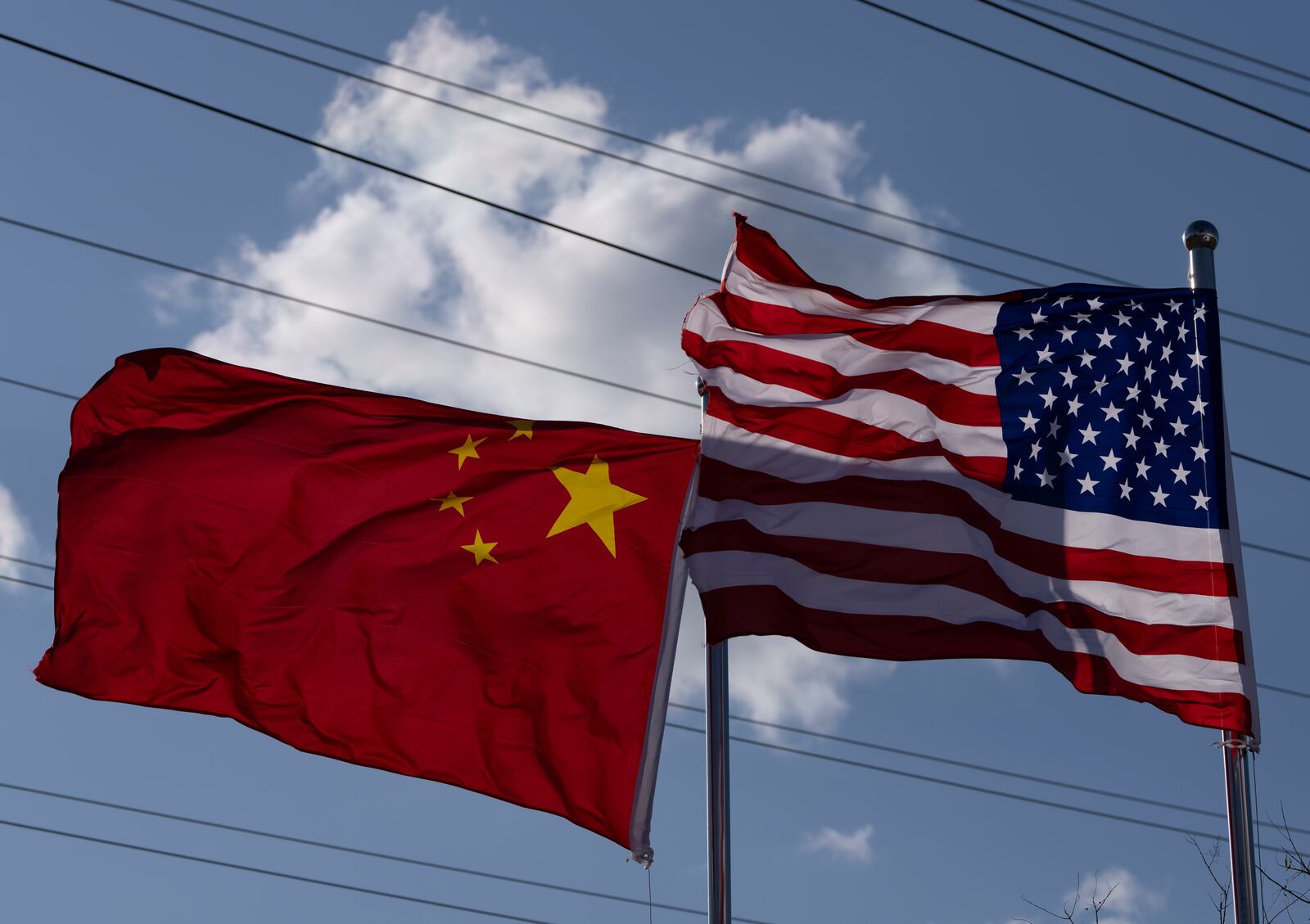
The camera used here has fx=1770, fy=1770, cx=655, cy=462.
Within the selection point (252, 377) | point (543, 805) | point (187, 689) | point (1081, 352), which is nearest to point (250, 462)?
point (252, 377)

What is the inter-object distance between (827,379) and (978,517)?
1740mm

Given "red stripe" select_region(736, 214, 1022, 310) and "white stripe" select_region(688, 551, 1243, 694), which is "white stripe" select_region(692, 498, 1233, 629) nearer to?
"white stripe" select_region(688, 551, 1243, 694)

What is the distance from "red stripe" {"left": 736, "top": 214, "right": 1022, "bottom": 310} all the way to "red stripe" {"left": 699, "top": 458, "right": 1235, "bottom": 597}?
166 centimetres

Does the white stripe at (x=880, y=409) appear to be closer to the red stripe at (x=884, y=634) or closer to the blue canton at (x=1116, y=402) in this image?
the blue canton at (x=1116, y=402)

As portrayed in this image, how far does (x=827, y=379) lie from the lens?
47.4 ft

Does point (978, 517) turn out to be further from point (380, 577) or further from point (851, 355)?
point (380, 577)

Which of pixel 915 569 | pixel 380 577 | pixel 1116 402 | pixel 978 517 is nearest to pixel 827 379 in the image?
pixel 978 517

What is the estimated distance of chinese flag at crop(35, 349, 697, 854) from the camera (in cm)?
1369

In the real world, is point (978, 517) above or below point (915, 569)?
above

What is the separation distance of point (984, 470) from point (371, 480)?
4991mm

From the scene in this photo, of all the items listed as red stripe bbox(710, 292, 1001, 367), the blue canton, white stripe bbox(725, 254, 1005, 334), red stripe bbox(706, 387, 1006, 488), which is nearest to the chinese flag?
red stripe bbox(706, 387, 1006, 488)

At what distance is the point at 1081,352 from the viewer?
14.1 m

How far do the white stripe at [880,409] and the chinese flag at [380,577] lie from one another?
73cm

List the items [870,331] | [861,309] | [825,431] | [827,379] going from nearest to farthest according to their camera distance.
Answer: [825,431] < [827,379] < [870,331] < [861,309]
